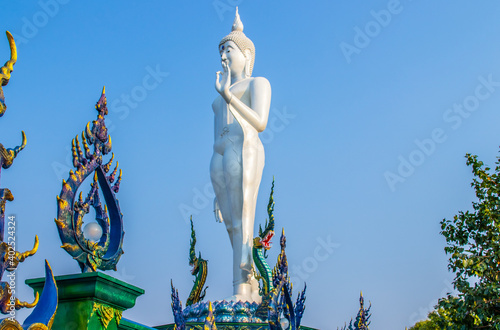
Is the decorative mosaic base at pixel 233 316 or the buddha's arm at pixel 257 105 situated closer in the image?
the decorative mosaic base at pixel 233 316

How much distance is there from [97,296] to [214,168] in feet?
21.8

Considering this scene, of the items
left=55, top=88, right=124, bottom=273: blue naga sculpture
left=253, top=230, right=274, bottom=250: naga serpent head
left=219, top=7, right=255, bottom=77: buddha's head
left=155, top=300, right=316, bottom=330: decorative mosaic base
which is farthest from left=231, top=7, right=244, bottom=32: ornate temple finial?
left=55, top=88, right=124, bottom=273: blue naga sculpture

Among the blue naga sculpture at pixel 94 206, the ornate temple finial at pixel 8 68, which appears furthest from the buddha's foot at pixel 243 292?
the ornate temple finial at pixel 8 68

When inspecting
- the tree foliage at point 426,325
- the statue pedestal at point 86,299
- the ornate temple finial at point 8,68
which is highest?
the tree foliage at point 426,325

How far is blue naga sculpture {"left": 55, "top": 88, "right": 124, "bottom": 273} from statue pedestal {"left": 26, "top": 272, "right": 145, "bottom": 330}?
0.73ft

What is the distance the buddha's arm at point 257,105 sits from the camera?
929 cm

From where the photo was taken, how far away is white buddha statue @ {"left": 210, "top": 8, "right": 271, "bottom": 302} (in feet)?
30.0

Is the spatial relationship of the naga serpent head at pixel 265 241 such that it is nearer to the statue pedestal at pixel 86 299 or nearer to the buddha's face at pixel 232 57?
the buddha's face at pixel 232 57

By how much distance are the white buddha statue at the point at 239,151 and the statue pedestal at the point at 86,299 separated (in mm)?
5788

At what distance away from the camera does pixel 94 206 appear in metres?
3.65

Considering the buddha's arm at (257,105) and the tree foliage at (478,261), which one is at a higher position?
the buddha's arm at (257,105)

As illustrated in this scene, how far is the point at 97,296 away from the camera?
3172mm

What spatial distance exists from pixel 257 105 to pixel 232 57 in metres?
0.98

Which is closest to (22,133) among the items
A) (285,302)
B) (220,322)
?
(285,302)
